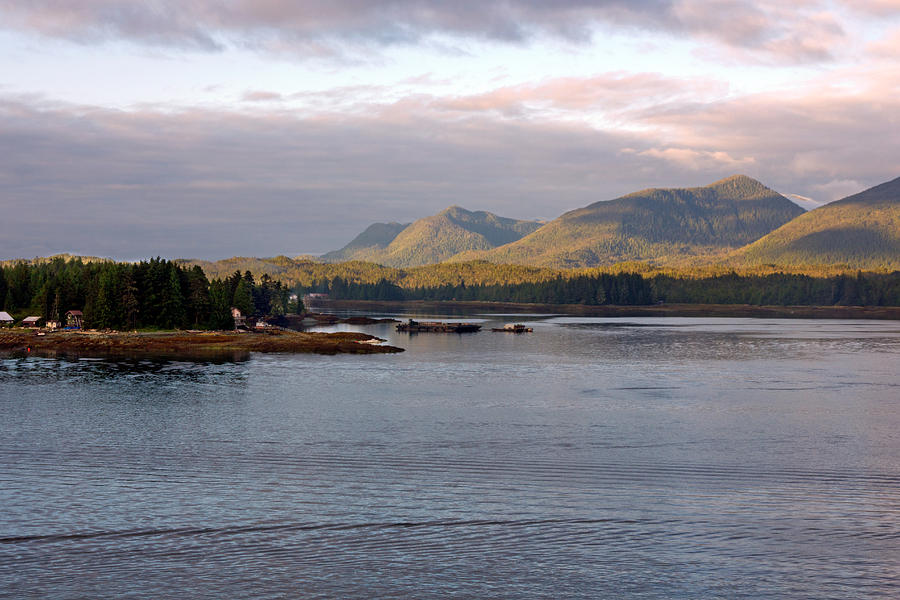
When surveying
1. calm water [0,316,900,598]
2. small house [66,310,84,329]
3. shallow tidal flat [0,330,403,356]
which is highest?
small house [66,310,84,329]

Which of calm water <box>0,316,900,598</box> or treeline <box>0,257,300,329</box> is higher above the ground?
treeline <box>0,257,300,329</box>

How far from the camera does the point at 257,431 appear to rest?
49969 millimetres

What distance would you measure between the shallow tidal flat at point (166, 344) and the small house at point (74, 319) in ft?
34.8

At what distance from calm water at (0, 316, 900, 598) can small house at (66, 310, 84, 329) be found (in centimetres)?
6754

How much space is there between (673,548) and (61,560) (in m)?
21.6

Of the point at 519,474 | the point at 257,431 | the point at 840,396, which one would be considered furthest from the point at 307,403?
the point at 840,396

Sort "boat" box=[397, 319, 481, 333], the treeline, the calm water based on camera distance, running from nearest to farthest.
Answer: the calm water < the treeline < "boat" box=[397, 319, 481, 333]

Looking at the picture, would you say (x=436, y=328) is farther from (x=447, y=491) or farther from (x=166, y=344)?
(x=447, y=491)

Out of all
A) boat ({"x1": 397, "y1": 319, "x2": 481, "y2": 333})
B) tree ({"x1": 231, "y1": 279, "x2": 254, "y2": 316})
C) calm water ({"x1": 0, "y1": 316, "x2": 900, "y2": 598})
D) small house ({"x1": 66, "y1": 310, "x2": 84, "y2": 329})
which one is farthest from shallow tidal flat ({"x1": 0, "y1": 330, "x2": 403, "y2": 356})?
boat ({"x1": 397, "y1": 319, "x2": 481, "y2": 333})

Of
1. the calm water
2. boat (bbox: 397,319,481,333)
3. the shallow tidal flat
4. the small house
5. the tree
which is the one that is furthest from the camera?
boat (bbox: 397,319,481,333)

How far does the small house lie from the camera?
138125mm

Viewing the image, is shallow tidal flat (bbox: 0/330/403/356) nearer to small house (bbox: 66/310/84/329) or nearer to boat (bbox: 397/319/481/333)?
small house (bbox: 66/310/84/329)

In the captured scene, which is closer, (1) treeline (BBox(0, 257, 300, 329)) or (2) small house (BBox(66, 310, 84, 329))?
(1) treeline (BBox(0, 257, 300, 329))

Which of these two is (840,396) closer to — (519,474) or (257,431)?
(519,474)
